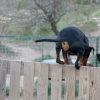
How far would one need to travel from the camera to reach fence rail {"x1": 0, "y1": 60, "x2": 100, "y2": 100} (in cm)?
248

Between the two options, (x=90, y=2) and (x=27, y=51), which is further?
(x=90, y=2)

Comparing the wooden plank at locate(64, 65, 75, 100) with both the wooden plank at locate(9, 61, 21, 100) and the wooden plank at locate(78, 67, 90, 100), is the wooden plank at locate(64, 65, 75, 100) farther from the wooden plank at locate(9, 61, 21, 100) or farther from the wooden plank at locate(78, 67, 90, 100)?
the wooden plank at locate(9, 61, 21, 100)

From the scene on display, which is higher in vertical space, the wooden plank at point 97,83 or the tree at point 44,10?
the tree at point 44,10

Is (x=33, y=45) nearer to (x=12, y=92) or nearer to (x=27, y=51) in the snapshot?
(x=27, y=51)

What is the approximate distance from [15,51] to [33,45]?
26.8 inches

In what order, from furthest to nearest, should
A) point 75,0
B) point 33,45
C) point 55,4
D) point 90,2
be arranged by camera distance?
point 90,2 < point 75,0 < point 55,4 < point 33,45

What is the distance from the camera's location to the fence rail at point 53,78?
248 centimetres

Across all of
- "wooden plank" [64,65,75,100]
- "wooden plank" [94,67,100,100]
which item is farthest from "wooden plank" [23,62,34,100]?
"wooden plank" [94,67,100,100]

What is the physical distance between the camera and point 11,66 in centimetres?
270

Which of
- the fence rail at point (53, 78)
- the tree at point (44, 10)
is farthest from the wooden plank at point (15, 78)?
the tree at point (44, 10)

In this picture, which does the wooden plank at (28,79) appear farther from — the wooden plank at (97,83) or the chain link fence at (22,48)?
the chain link fence at (22,48)

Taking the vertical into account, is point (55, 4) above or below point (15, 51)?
above

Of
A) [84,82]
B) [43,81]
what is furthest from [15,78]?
[84,82]

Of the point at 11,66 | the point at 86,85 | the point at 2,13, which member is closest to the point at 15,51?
the point at 2,13
